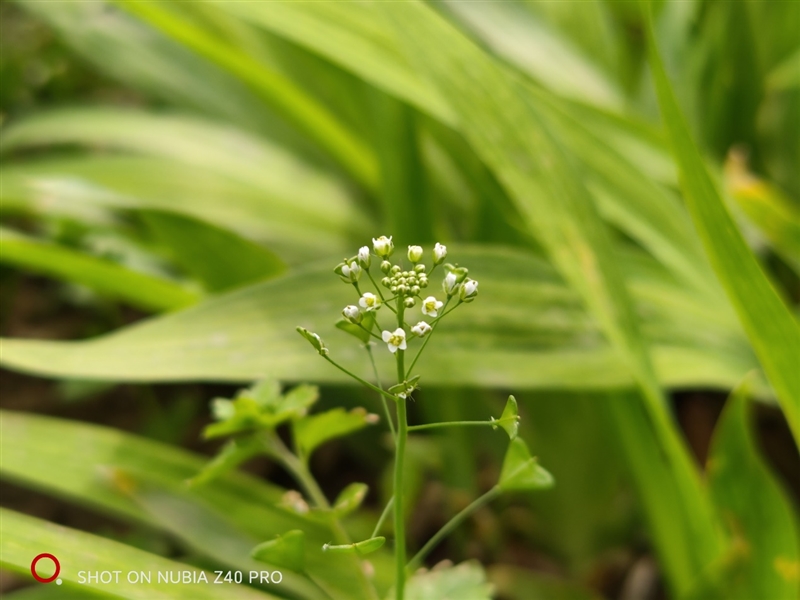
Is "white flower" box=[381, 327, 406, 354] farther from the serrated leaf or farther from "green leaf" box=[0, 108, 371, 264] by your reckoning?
"green leaf" box=[0, 108, 371, 264]

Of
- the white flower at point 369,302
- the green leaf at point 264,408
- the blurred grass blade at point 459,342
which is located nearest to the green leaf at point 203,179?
the blurred grass blade at point 459,342

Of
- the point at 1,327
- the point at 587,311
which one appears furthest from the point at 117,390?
the point at 587,311

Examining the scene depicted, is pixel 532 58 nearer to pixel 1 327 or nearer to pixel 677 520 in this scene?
pixel 677 520

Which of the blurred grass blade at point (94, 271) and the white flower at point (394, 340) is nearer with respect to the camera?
the white flower at point (394, 340)

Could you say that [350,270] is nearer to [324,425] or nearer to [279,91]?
[324,425]

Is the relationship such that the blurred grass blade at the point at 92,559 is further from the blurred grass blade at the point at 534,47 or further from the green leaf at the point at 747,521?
the blurred grass blade at the point at 534,47

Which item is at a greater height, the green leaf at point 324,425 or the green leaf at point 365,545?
the green leaf at point 324,425

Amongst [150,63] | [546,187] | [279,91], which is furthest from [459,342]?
[150,63]
